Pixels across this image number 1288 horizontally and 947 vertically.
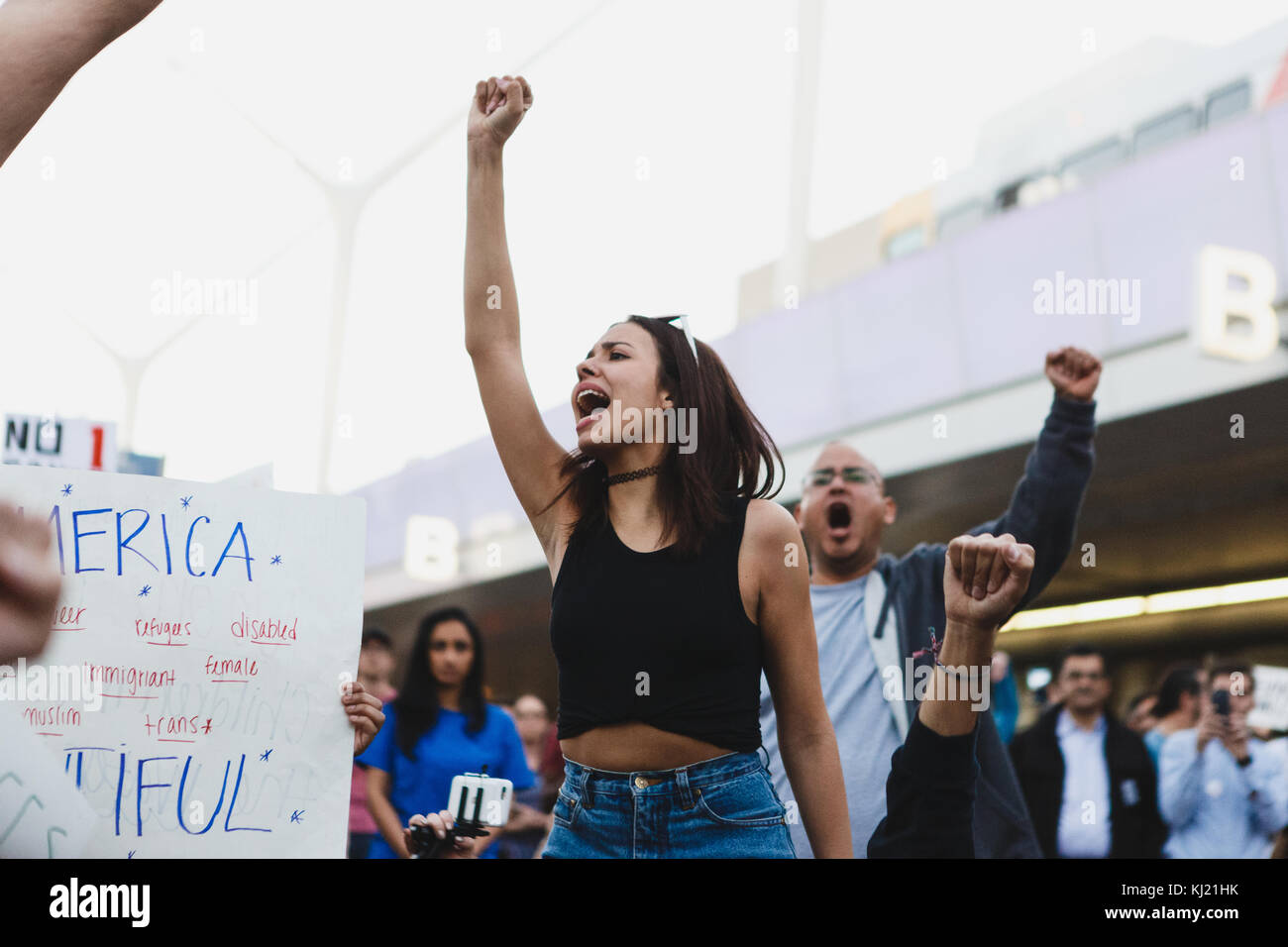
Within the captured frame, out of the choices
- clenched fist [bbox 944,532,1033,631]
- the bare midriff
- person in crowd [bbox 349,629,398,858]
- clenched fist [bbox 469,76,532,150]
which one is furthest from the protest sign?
clenched fist [bbox 944,532,1033,631]

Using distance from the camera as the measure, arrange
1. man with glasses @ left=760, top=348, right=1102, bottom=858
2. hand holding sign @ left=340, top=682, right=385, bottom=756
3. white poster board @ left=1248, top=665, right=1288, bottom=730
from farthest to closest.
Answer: white poster board @ left=1248, top=665, right=1288, bottom=730
man with glasses @ left=760, top=348, right=1102, bottom=858
hand holding sign @ left=340, top=682, right=385, bottom=756

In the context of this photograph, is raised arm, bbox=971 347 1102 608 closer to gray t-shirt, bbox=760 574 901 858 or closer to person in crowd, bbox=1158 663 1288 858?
gray t-shirt, bbox=760 574 901 858

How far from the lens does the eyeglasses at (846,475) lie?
145 inches

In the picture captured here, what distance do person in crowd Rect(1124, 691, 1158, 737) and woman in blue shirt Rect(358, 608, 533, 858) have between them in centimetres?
367

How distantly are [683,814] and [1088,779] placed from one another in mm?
3965

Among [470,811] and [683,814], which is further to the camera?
[470,811]

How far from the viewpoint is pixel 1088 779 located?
17.5 feet

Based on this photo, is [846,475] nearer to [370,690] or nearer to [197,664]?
[197,664]

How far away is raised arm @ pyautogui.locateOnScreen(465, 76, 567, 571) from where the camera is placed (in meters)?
2.19

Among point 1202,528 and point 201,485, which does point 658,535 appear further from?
point 1202,528

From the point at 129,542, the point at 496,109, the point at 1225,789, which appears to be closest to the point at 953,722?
the point at 496,109

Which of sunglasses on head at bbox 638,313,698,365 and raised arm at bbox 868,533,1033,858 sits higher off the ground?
sunglasses on head at bbox 638,313,698,365
